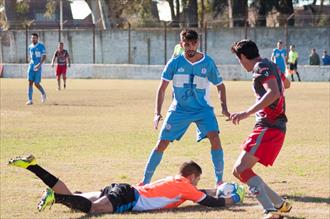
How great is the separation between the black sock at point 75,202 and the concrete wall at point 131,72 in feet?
116

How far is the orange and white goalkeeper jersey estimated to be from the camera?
8297 mm

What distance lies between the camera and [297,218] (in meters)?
7.93

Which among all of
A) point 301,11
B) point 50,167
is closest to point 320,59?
point 301,11

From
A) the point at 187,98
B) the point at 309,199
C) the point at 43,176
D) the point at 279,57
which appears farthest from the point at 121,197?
the point at 279,57

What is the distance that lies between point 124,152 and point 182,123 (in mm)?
4091

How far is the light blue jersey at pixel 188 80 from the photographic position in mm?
9452

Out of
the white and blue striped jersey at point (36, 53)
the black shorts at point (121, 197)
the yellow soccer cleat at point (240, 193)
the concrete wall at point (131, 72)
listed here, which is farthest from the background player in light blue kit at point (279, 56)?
the black shorts at point (121, 197)

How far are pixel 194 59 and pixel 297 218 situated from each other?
2475mm

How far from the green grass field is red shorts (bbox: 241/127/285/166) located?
76cm

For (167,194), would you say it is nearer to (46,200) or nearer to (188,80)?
(46,200)

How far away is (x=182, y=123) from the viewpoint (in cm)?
943

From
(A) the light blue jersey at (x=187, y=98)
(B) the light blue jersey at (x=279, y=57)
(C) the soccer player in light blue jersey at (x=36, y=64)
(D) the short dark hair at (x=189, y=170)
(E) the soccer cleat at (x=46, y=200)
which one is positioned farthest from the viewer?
(B) the light blue jersey at (x=279, y=57)

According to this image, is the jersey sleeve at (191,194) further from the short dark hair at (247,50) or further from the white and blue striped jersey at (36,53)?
the white and blue striped jersey at (36,53)

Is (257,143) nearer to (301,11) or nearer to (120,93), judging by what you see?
(120,93)
